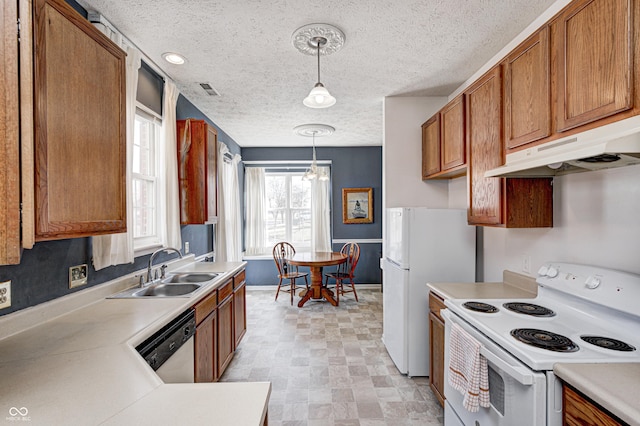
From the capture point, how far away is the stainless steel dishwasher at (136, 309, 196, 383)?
143cm

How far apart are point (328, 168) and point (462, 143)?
347 centimetres

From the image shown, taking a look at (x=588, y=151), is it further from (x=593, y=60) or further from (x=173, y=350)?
(x=173, y=350)

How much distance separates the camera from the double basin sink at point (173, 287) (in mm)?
2098

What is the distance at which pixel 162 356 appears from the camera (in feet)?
4.98

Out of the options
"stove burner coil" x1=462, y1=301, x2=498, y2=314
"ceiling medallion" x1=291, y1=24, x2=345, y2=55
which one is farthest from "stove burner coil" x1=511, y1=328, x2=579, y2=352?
"ceiling medallion" x1=291, y1=24, x2=345, y2=55

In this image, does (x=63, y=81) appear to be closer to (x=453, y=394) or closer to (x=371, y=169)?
(x=453, y=394)

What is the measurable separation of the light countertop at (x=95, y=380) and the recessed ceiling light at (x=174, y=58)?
1818mm

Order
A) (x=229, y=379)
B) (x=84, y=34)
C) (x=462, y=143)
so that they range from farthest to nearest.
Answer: (x=229, y=379) → (x=462, y=143) → (x=84, y=34)

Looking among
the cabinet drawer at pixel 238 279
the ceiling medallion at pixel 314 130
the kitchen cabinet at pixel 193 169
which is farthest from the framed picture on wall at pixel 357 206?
the kitchen cabinet at pixel 193 169

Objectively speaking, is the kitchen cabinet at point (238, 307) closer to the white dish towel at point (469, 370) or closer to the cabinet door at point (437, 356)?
the cabinet door at point (437, 356)

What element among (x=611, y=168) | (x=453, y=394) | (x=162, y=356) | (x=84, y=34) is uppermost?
(x=84, y=34)

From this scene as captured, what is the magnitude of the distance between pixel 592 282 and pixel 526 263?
0.63 m

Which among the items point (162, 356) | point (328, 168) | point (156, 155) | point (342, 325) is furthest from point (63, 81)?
point (328, 168)

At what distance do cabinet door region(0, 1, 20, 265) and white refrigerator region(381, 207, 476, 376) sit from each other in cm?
233
